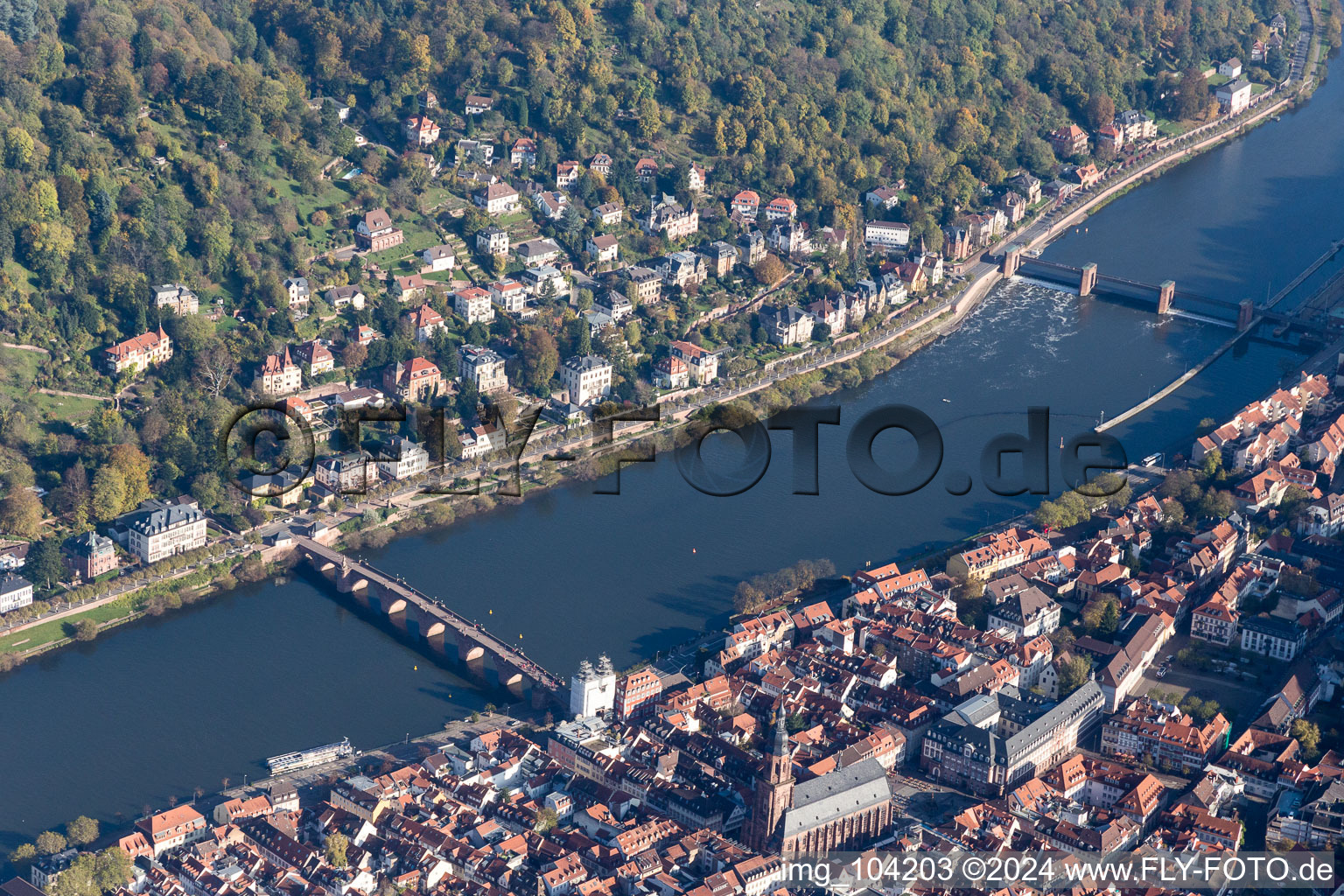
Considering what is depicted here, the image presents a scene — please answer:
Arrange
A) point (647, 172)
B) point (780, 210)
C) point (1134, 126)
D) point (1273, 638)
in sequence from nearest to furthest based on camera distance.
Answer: point (1273, 638), point (780, 210), point (647, 172), point (1134, 126)

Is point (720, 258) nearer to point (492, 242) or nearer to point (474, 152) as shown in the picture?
point (492, 242)

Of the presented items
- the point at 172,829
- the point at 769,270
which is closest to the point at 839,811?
the point at 172,829

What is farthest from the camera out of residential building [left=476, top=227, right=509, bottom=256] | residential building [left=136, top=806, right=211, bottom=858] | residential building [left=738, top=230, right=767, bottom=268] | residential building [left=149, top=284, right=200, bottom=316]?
residential building [left=738, top=230, right=767, bottom=268]

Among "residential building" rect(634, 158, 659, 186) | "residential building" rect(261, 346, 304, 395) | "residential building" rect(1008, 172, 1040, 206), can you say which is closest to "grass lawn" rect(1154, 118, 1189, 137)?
"residential building" rect(1008, 172, 1040, 206)

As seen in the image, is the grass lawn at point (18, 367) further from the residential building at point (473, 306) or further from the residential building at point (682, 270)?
the residential building at point (682, 270)

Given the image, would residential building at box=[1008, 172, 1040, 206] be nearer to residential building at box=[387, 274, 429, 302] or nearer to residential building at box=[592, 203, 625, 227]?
residential building at box=[592, 203, 625, 227]

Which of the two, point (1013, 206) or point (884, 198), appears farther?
point (1013, 206)

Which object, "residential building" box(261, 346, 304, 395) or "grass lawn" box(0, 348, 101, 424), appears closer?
"grass lawn" box(0, 348, 101, 424)
